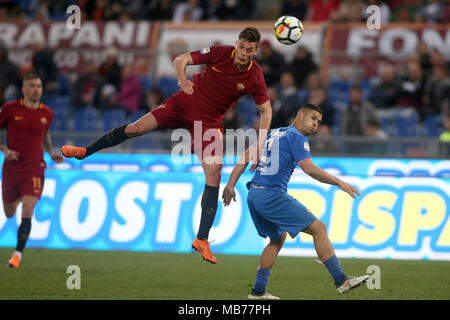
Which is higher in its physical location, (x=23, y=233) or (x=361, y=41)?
(x=361, y=41)

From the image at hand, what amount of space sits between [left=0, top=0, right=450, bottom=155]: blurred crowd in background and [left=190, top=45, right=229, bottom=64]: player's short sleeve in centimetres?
581

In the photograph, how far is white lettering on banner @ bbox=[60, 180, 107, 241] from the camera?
13.0 meters

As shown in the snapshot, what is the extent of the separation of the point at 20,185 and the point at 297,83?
7.33m

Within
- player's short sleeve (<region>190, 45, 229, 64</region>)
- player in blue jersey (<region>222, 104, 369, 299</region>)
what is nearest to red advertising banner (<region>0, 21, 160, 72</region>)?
player's short sleeve (<region>190, 45, 229, 64</region>)

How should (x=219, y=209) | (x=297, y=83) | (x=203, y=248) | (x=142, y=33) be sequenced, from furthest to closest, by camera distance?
1. (x=142, y=33)
2. (x=297, y=83)
3. (x=219, y=209)
4. (x=203, y=248)

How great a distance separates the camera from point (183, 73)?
8391 millimetres

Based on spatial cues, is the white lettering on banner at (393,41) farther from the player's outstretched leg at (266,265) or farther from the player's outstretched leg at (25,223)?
the player's outstretched leg at (266,265)

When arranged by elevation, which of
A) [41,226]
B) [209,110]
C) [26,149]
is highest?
[209,110]

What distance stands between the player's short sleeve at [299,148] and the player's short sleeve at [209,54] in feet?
4.58

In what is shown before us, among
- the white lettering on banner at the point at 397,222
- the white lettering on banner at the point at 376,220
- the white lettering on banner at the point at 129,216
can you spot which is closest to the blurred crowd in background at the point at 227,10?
the white lettering on banner at the point at 397,222

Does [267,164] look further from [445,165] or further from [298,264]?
[445,165]

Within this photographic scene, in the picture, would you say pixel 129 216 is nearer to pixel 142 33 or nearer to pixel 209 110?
pixel 209 110

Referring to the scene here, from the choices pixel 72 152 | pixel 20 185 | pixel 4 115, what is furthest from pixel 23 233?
pixel 72 152
